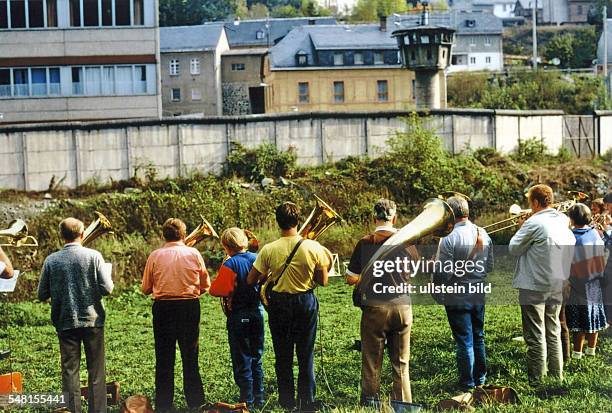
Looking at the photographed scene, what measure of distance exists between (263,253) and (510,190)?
68.0 feet

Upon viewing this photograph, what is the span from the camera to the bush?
92.6 feet

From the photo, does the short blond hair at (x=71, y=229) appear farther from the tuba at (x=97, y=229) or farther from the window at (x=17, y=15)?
the window at (x=17, y=15)

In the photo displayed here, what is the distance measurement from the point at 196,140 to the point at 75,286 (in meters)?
19.8

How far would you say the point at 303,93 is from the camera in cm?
5241

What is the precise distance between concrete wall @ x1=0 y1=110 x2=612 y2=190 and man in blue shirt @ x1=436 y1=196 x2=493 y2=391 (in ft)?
62.8

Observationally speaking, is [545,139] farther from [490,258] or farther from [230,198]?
[490,258]

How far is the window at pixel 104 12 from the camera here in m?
36.8

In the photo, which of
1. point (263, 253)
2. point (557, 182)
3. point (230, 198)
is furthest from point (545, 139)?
point (263, 253)

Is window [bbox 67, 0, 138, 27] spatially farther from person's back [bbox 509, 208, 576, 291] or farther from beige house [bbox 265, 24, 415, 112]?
person's back [bbox 509, 208, 576, 291]

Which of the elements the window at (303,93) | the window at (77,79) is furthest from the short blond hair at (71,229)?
the window at (303,93)

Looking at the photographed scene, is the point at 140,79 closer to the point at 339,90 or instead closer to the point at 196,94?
the point at 196,94

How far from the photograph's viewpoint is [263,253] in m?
9.13

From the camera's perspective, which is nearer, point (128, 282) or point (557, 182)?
point (128, 282)

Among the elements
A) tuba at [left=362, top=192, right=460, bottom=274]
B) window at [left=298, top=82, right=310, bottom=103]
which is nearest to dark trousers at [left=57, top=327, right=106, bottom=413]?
tuba at [left=362, top=192, right=460, bottom=274]
